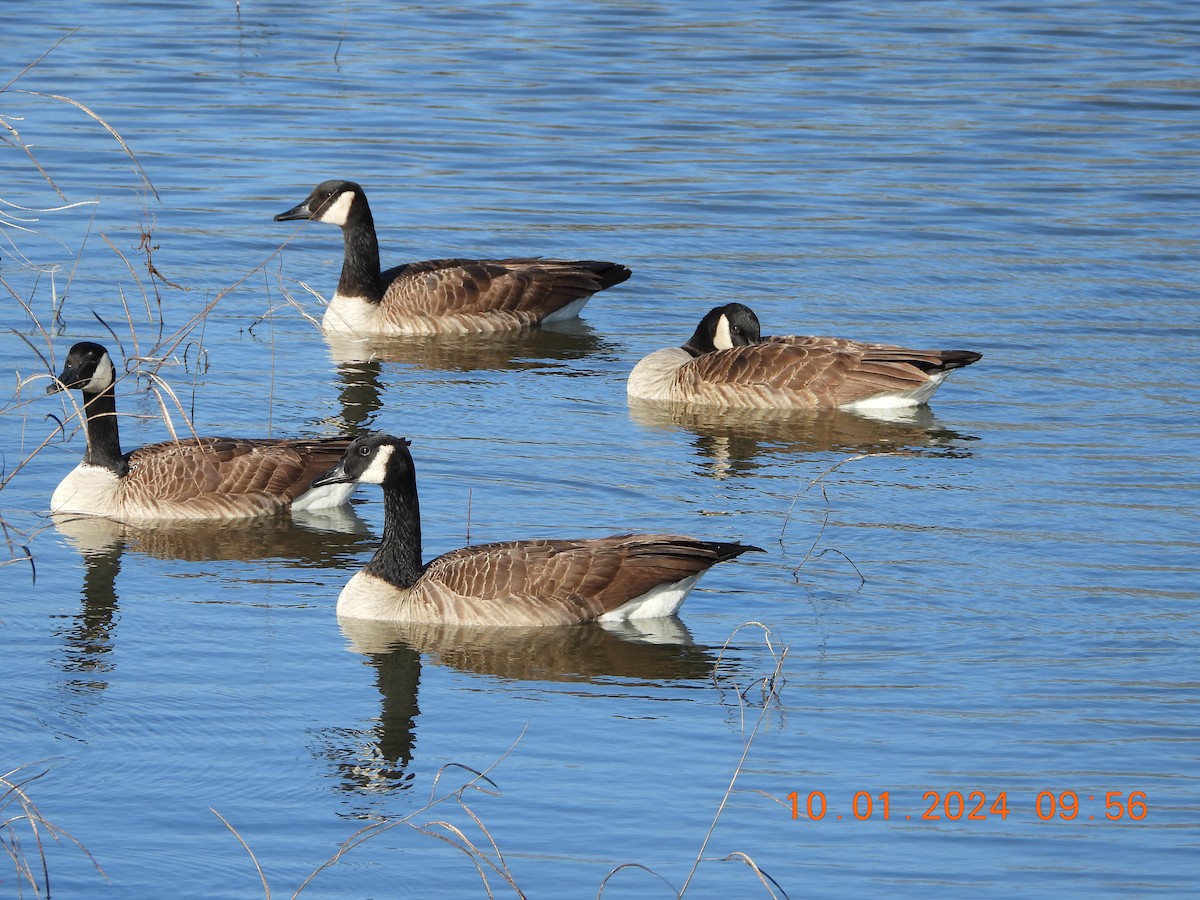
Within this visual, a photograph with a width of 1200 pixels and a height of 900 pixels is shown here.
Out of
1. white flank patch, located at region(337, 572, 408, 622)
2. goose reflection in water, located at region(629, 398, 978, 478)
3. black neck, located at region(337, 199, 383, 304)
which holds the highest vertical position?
black neck, located at region(337, 199, 383, 304)

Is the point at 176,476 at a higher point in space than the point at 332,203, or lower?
lower

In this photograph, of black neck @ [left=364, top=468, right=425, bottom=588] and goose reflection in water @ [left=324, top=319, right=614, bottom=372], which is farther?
goose reflection in water @ [left=324, top=319, right=614, bottom=372]

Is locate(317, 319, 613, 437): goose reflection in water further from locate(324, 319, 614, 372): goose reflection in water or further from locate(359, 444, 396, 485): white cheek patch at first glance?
locate(359, 444, 396, 485): white cheek patch

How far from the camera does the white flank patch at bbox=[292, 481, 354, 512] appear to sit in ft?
44.5

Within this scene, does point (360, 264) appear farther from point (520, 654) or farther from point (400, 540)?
point (520, 654)

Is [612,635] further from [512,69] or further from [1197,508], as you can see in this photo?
[512,69]

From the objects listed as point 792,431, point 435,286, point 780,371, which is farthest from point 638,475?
point 435,286

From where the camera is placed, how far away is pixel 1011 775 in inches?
359

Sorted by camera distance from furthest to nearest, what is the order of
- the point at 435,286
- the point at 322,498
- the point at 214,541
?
the point at 435,286 → the point at 322,498 → the point at 214,541

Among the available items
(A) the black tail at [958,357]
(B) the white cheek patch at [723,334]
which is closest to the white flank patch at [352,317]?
(B) the white cheek patch at [723,334]

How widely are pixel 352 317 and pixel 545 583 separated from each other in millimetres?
8076

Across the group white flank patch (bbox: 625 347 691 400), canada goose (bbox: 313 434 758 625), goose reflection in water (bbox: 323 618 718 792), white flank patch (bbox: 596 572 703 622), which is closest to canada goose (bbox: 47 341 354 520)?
canada goose (bbox: 313 434 758 625)

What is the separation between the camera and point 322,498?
1372 cm
